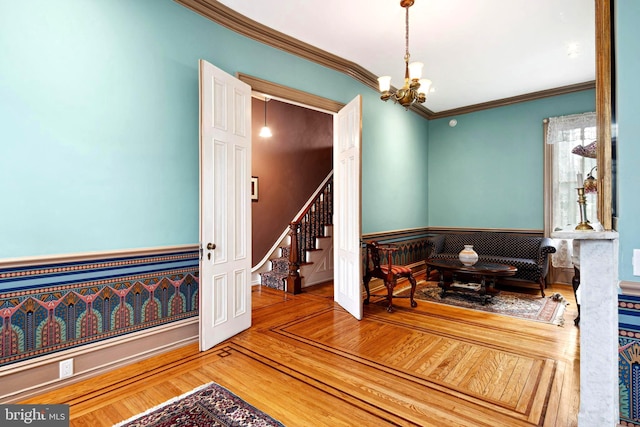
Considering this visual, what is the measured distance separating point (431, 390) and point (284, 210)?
4.54 meters

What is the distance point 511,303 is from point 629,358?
298 centimetres

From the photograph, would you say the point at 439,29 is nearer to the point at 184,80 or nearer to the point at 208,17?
the point at 208,17

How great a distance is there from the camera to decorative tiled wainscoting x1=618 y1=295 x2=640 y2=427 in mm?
1741

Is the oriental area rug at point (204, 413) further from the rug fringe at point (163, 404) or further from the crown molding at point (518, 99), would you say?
the crown molding at point (518, 99)

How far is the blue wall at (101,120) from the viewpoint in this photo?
7.20ft

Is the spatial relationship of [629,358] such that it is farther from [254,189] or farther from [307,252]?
[254,189]

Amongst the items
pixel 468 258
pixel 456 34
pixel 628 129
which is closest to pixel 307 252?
pixel 468 258

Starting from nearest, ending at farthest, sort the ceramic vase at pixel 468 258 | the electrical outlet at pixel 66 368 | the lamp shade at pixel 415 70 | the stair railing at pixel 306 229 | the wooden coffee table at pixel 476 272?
the electrical outlet at pixel 66 368 → the lamp shade at pixel 415 70 → the wooden coffee table at pixel 476 272 → the ceramic vase at pixel 468 258 → the stair railing at pixel 306 229

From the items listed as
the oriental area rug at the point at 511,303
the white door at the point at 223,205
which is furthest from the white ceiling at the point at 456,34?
the oriental area rug at the point at 511,303

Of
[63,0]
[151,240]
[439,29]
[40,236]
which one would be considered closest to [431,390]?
[151,240]

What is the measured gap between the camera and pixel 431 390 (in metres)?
2.36

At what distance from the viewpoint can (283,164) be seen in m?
6.45

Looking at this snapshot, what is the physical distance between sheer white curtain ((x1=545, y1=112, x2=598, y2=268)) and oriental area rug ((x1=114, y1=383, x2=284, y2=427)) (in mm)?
5512

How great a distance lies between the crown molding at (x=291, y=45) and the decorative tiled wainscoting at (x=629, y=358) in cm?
375
